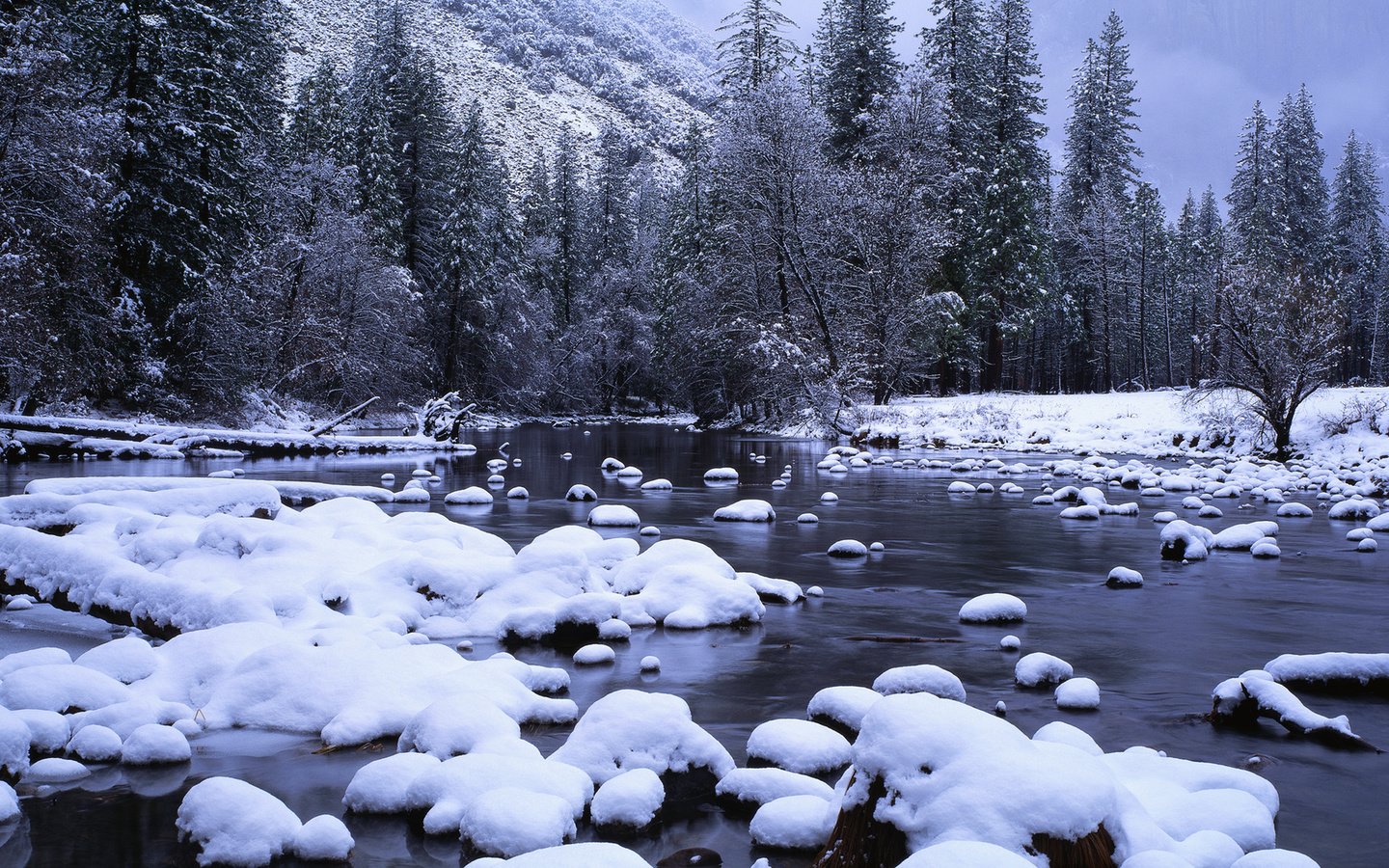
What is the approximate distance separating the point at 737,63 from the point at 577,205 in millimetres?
21132

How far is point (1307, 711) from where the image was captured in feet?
14.4

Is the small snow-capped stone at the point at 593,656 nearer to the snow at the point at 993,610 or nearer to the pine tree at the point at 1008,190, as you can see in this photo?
the snow at the point at 993,610

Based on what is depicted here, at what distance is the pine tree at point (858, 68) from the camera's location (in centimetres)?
3828

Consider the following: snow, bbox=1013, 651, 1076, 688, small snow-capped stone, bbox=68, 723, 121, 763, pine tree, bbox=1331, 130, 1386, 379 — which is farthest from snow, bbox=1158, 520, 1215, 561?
pine tree, bbox=1331, 130, 1386, 379

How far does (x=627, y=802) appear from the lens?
3.35m

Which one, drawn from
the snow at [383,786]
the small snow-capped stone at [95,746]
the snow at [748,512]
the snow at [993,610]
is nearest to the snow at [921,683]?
the snow at [993,610]

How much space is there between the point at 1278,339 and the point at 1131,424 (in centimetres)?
676

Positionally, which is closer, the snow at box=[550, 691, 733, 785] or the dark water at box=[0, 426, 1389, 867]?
the dark water at box=[0, 426, 1389, 867]

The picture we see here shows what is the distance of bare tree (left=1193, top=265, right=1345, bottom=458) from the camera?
61.5ft

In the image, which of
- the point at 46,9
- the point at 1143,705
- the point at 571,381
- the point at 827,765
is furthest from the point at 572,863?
the point at 571,381

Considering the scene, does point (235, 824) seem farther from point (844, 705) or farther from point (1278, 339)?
point (1278, 339)

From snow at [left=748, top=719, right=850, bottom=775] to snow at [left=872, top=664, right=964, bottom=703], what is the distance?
0.75 m

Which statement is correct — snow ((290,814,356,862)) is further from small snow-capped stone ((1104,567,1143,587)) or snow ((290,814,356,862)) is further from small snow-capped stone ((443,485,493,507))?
small snow-capped stone ((443,485,493,507))

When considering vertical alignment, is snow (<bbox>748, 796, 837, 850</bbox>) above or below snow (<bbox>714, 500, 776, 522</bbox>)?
below
